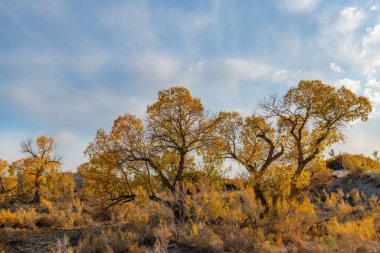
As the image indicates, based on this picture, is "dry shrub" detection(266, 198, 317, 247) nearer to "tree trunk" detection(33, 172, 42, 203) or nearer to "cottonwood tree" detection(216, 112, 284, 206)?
"cottonwood tree" detection(216, 112, 284, 206)

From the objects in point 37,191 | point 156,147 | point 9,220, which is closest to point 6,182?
point 37,191

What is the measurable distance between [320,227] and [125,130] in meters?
11.8

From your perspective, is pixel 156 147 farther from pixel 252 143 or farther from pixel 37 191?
pixel 37 191

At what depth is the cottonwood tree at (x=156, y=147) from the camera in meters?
16.8

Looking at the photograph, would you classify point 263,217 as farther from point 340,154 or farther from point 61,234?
point 340,154

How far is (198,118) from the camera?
17.0 metres

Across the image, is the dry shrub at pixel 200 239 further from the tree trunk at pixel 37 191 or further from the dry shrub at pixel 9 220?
the tree trunk at pixel 37 191

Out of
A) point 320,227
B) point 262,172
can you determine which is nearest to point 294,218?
point 320,227

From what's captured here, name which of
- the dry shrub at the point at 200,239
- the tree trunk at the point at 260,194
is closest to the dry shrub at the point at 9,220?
the dry shrub at the point at 200,239

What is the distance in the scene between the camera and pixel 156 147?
1694cm

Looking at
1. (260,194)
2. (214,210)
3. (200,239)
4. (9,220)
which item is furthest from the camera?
(9,220)

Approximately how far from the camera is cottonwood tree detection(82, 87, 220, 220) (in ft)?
55.1

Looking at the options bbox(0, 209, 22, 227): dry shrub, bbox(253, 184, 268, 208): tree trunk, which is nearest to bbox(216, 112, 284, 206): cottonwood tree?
bbox(253, 184, 268, 208): tree trunk

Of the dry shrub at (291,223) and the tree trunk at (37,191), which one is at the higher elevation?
the tree trunk at (37,191)
